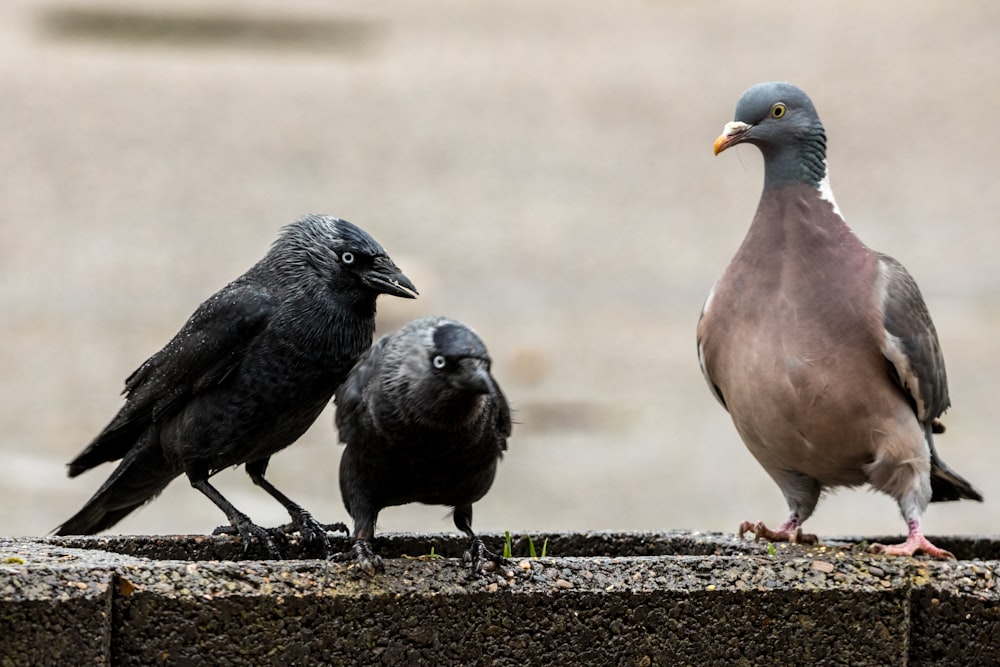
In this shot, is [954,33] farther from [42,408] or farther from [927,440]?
[927,440]

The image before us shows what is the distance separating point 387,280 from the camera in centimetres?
488

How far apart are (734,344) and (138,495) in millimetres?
2130

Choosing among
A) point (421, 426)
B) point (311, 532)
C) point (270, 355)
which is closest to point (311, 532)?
point (311, 532)

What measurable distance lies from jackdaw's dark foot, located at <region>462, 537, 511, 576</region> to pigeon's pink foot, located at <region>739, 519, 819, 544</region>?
134 centimetres

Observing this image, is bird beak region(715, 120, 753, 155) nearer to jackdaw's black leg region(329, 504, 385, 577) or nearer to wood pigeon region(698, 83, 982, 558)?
wood pigeon region(698, 83, 982, 558)

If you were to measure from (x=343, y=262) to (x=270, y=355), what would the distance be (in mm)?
375

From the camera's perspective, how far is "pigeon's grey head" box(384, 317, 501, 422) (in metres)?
4.18

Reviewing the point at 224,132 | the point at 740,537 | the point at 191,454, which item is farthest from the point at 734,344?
the point at 224,132

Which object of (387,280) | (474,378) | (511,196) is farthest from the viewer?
(511,196)

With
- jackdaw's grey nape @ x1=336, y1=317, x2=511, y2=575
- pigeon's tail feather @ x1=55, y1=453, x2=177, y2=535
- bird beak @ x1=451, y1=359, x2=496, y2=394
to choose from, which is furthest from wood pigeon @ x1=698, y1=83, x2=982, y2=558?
pigeon's tail feather @ x1=55, y1=453, x2=177, y2=535

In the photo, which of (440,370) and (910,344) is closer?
(440,370)

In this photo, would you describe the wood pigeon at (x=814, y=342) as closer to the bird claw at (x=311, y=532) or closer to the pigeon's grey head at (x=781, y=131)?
the pigeon's grey head at (x=781, y=131)

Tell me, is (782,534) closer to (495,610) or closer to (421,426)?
(495,610)

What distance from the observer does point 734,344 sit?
543 cm
